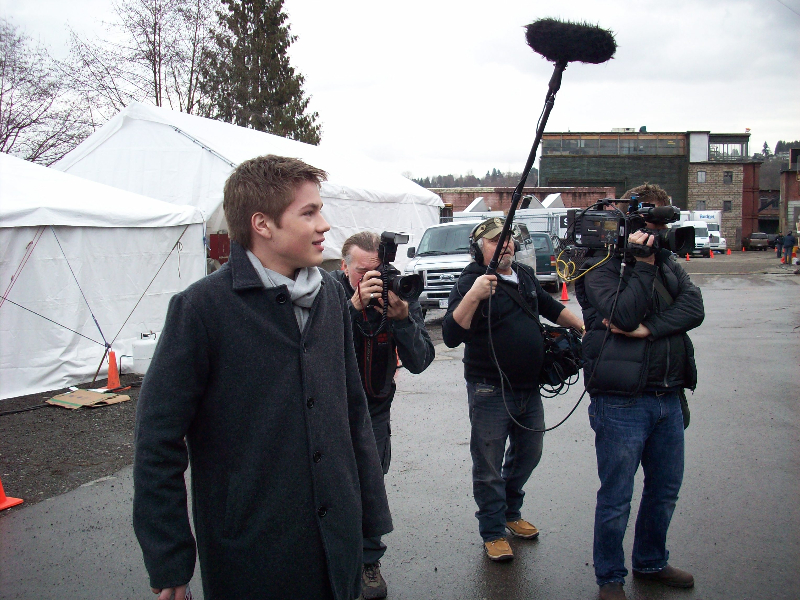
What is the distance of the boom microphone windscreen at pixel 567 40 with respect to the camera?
2.94 m

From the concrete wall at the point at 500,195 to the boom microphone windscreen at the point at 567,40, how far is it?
43445mm

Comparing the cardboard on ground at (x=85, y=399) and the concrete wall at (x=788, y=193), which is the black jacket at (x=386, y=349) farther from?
the concrete wall at (x=788, y=193)

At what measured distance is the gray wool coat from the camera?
189 centimetres

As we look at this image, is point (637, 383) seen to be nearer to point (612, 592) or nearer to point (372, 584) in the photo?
point (612, 592)

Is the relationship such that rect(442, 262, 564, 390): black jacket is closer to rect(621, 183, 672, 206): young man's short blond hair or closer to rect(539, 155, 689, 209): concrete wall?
rect(621, 183, 672, 206): young man's short blond hair

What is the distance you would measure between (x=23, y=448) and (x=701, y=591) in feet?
18.9

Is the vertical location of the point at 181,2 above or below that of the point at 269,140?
above

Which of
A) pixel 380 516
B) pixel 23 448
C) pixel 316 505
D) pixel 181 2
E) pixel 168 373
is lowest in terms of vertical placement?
pixel 23 448

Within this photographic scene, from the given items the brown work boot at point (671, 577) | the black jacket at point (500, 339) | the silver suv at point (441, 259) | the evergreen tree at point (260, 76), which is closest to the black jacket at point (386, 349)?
the black jacket at point (500, 339)

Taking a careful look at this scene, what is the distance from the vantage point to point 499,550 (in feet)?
12.5

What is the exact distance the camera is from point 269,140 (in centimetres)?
1844

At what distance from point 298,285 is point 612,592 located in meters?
2.38

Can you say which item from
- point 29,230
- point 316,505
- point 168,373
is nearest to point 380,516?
point 316,505

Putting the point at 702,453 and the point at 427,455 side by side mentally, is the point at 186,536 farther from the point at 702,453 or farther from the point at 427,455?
the point at 702,453
